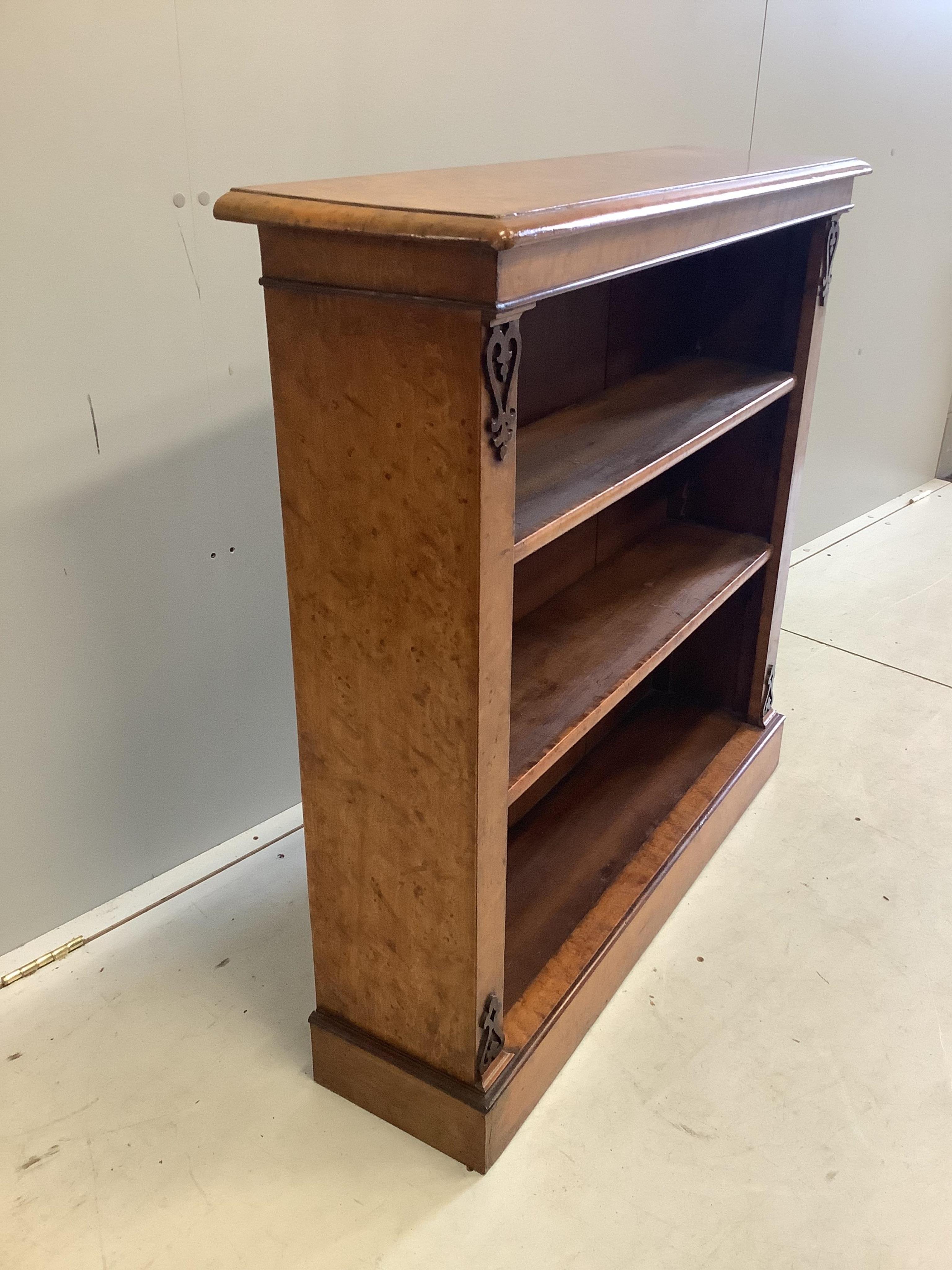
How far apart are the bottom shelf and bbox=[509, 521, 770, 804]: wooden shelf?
218mm

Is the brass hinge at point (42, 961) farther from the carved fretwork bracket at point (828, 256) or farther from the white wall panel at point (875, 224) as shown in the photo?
the white wall panel at point (875, 224)

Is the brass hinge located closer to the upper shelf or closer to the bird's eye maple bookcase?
the bird's eye maple bookcase

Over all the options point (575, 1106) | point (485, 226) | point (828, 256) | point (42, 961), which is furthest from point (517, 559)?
point (42, 961)

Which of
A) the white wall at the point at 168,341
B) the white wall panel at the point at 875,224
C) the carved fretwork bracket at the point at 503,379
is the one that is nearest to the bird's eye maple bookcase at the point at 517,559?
the carved fretwork bracket at the point at 503,379

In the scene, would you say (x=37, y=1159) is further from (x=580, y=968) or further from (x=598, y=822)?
(x=598, y=822)

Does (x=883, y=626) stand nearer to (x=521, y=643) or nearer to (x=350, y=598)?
Answer: (x=521, y=643)

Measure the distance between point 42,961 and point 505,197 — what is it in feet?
4.92

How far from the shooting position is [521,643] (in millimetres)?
1770

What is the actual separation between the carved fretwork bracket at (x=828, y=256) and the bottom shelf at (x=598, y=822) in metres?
0.94

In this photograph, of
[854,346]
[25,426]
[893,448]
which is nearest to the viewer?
[25,426]

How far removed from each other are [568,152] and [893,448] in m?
2.29

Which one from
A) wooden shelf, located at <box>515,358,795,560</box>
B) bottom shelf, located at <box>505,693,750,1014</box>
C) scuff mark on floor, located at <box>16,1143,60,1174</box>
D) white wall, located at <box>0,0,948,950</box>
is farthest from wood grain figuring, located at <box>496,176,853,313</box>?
scuff mark on floor, located at <box>16,1143,60,1174</box>

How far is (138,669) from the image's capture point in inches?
72.5

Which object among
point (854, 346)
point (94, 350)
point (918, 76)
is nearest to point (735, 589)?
point (94, 350)
